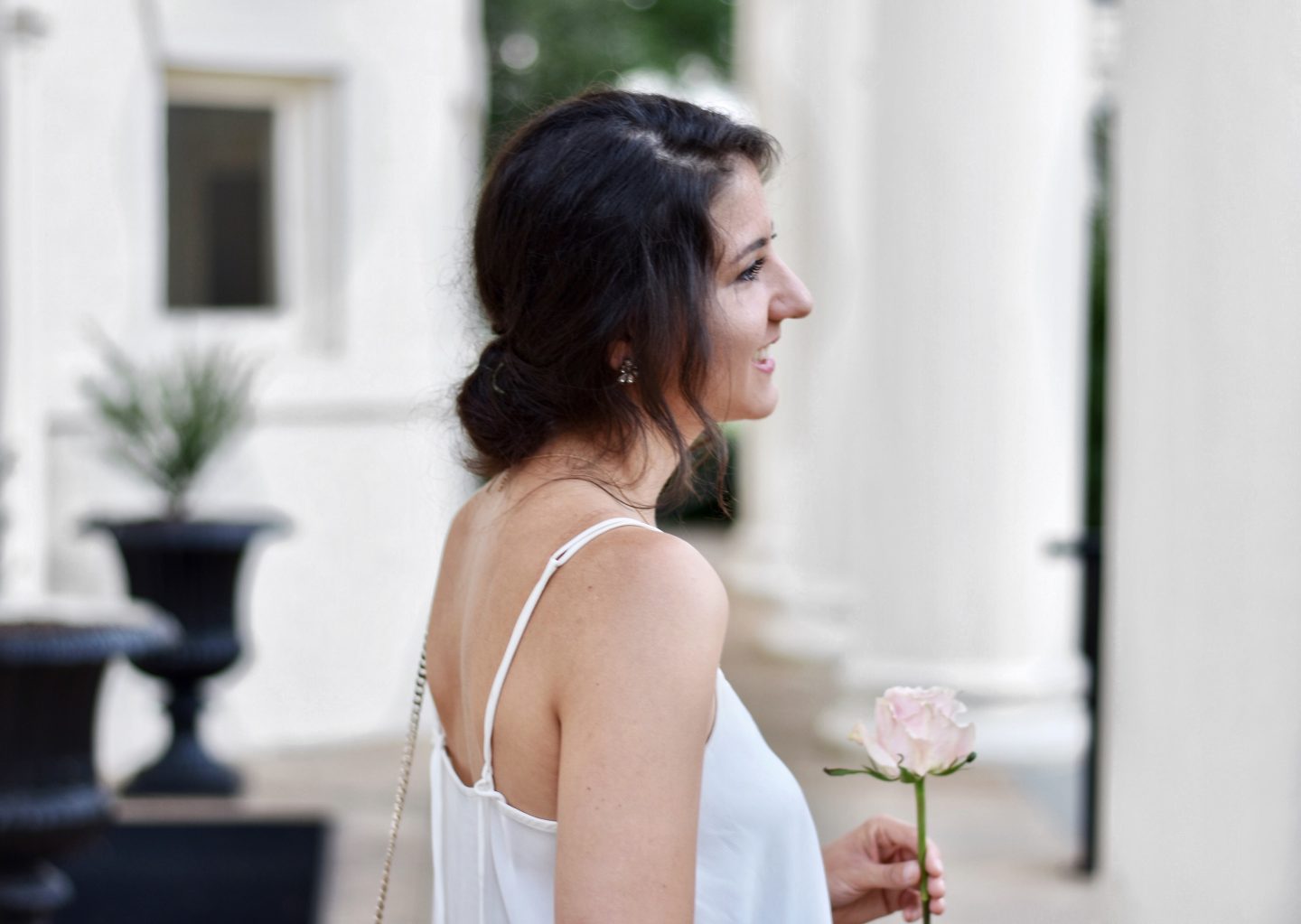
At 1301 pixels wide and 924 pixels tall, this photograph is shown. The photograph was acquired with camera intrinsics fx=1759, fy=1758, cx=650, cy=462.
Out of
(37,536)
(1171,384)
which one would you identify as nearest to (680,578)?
(1171,384)

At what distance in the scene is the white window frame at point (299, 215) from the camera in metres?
7.43

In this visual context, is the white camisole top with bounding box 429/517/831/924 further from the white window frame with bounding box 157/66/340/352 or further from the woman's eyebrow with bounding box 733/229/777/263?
the white window frame with bounding box 157/66/340/352

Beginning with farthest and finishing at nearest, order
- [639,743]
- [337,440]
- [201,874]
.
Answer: [337,440] → [201,874] → [639,743]

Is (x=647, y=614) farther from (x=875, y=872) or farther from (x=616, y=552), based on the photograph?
(x=875, y=872)

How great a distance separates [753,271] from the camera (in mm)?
1656

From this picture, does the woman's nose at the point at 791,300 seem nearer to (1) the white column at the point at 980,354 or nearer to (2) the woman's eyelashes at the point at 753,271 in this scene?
(2) the woman's eyelashes at the point at 753,271

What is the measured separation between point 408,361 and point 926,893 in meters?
6.28

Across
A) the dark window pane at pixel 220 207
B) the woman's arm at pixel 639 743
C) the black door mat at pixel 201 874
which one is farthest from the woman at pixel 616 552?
the dark window pane at pixel 220 207

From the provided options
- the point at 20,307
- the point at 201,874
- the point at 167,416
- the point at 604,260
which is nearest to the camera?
the point at 604,260

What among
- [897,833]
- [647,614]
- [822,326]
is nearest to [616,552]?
[647,614]

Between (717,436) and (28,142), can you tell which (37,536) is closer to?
(28,142)

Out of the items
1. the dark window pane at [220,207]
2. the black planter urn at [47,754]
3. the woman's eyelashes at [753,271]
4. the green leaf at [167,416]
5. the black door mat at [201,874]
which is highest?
the dark window pane at [220,207]

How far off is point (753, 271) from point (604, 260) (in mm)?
162

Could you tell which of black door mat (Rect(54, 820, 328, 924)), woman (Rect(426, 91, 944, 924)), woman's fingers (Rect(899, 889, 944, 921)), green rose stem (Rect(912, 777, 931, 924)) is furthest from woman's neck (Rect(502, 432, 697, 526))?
black door mat (Rect(54, 820, 328, 924))
